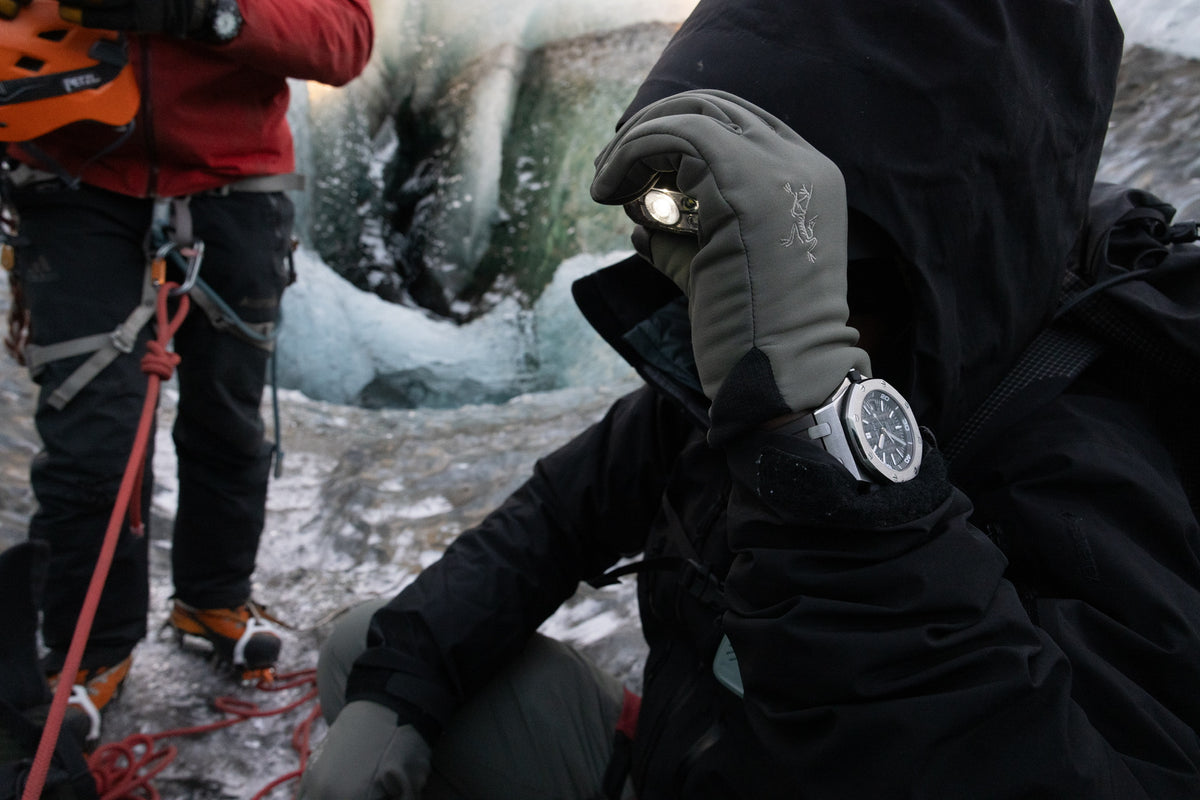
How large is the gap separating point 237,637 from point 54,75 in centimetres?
117

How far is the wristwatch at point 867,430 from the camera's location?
78cm

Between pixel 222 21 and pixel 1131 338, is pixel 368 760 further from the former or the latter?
pixel 222 21

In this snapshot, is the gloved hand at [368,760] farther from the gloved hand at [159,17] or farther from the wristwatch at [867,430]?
the gloved hand at [159,17]

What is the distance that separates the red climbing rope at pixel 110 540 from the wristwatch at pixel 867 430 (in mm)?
873

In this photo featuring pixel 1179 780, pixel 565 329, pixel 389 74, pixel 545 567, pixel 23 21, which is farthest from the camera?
pixel 389 74

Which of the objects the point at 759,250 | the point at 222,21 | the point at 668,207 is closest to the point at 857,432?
the point at 759,250

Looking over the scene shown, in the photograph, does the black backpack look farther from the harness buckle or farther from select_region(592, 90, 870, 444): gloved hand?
the harness buckle

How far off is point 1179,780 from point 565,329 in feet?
15.7

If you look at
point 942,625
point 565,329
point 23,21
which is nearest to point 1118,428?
point 942,625

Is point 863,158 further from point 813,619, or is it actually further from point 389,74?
point 389,74

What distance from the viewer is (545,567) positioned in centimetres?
126

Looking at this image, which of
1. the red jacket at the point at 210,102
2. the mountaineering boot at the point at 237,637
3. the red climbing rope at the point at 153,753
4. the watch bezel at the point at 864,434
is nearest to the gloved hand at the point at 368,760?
the red climbing rope at the point at 153,753

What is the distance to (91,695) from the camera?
1649 mm

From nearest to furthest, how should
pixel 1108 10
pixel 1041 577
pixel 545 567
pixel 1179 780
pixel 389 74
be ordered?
pixel 1179 780, pixel 1041 577, pixel 1108 10, pixel 545 567, pixel 389 74
